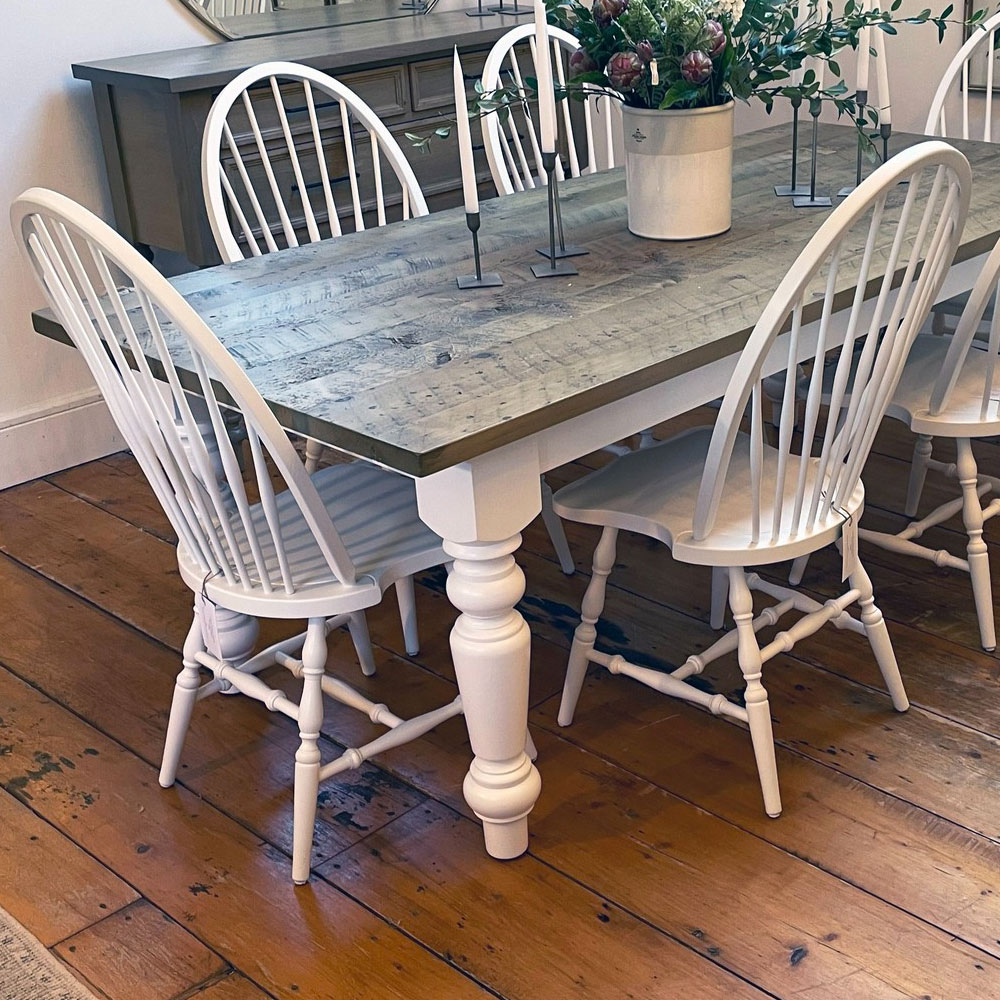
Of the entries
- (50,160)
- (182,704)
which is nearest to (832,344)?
(182,704)

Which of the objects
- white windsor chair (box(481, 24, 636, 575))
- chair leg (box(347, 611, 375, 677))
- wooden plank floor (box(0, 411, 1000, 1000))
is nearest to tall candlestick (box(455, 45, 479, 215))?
white windsor chair (box(481, 24, 636, 575))

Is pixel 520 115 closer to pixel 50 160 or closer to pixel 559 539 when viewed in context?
pixel 50 160

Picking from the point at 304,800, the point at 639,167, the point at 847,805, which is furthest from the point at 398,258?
the point at 847,805

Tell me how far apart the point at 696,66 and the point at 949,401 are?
739 millimetres

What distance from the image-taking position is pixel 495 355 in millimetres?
1679

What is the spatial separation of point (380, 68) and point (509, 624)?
1979 millimetres

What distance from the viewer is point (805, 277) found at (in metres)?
1.56

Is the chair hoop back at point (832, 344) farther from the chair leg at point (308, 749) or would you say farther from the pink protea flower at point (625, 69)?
the chair leg at point (308, 749)

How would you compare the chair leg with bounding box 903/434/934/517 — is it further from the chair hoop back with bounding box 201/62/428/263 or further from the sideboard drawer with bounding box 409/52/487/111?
the sideboard drawer with bounding box 409/52/487/111

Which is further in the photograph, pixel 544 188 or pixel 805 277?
pixel 544 188

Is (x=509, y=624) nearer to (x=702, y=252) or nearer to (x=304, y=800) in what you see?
(x=304, y=800)

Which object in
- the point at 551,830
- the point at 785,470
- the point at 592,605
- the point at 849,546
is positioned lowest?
the point at 551,830

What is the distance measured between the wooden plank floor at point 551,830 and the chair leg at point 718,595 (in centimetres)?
4

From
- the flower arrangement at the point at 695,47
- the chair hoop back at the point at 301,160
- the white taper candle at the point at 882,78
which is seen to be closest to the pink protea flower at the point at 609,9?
the flower arrangement at the point at 695,47
